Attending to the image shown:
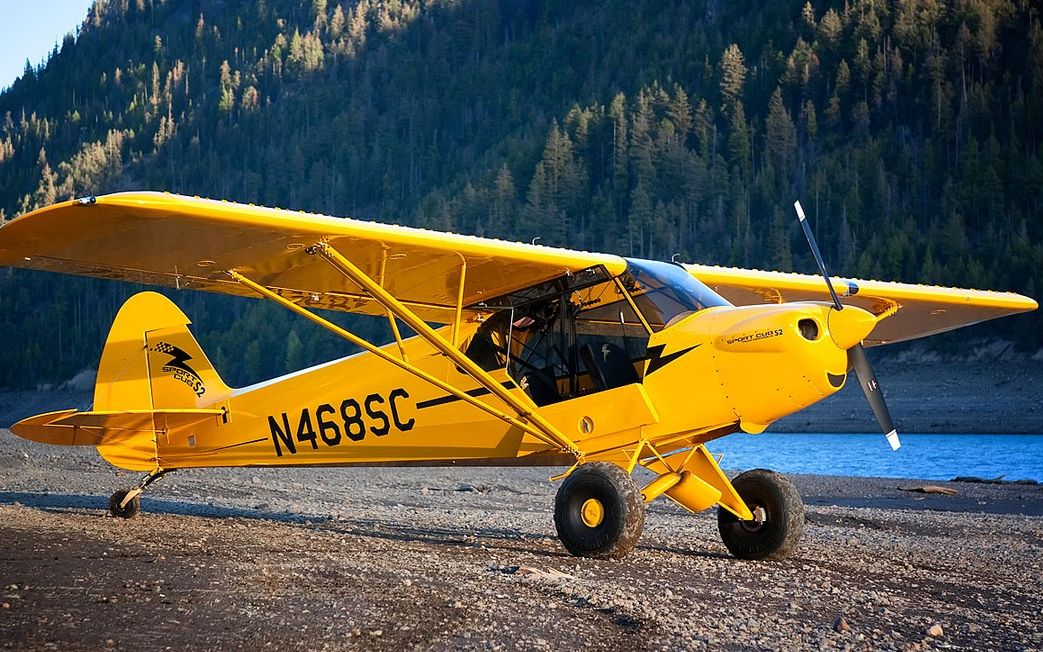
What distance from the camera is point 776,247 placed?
86062 mm

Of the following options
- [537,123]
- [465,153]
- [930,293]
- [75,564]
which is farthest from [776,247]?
[75,564]

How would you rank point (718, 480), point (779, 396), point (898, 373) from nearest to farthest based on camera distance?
point (779, 396) < point (718, 480) < point (898, 373)

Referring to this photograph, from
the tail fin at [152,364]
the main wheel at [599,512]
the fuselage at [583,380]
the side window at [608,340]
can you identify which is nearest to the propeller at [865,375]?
the fuselage at [583,380]

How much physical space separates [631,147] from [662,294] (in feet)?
332

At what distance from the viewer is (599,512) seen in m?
8.08

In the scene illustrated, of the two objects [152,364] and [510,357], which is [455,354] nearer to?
[510,357]

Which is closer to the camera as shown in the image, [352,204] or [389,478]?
[389,478]

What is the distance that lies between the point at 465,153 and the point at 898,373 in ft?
295

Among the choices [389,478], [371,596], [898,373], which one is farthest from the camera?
[898,373]

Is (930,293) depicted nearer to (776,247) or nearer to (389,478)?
(389,478)

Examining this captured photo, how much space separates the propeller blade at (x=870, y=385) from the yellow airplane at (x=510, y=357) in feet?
0.08

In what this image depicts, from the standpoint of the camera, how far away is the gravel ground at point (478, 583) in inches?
214

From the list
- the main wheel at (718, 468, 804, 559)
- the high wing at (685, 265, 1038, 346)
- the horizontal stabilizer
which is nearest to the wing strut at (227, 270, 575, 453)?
the main wheel at (718, 468, 804, 559)

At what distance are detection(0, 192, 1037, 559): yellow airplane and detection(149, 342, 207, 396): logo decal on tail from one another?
93 cm
